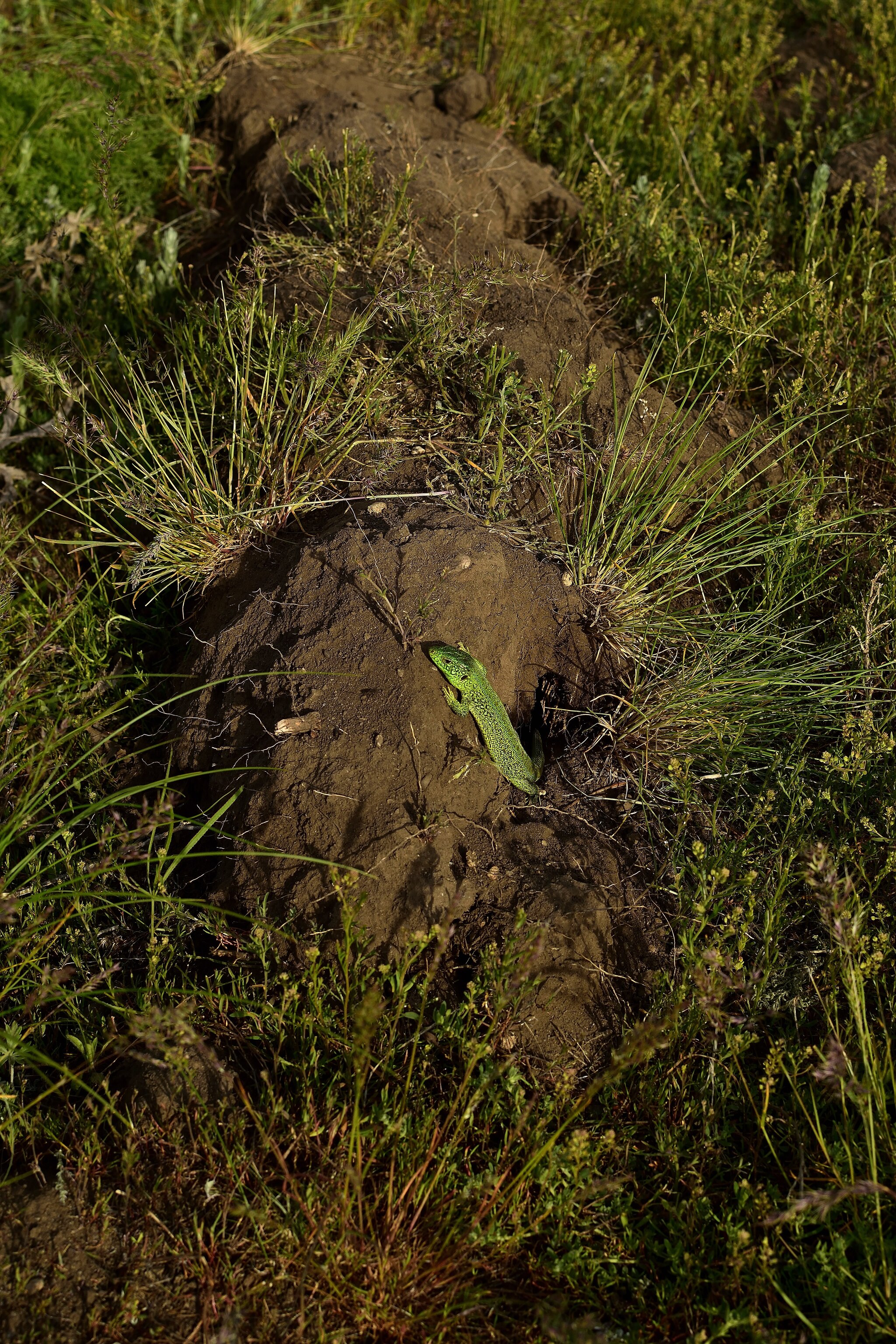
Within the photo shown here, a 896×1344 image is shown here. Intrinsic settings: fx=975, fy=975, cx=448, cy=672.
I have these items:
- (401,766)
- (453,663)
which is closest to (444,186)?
(453,663)

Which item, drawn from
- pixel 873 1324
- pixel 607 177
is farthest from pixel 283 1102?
pixel 607 177

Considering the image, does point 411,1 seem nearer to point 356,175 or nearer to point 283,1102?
point 356,175

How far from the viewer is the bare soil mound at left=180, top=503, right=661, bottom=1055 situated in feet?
9.29

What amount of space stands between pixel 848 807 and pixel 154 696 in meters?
2.44

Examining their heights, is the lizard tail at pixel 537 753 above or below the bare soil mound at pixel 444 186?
below

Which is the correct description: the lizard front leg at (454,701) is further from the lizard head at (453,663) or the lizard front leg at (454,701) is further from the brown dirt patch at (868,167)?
the brown dirt patch at (868,167)

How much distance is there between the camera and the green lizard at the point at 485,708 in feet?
9.86

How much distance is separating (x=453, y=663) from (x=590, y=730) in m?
0.74

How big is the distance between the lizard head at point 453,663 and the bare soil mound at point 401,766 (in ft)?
0.14

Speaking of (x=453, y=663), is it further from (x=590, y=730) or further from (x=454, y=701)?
(x=590, y=730)

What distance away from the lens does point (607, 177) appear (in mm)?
5086

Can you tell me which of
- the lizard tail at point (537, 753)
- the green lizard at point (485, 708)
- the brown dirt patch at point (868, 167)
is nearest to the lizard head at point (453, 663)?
the green lizard at point (485, 708)

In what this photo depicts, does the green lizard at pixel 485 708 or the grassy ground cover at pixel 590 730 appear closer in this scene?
the grassy ground cover at pixel 590 730

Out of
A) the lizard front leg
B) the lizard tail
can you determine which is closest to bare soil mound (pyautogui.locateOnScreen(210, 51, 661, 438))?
the lizard tail
